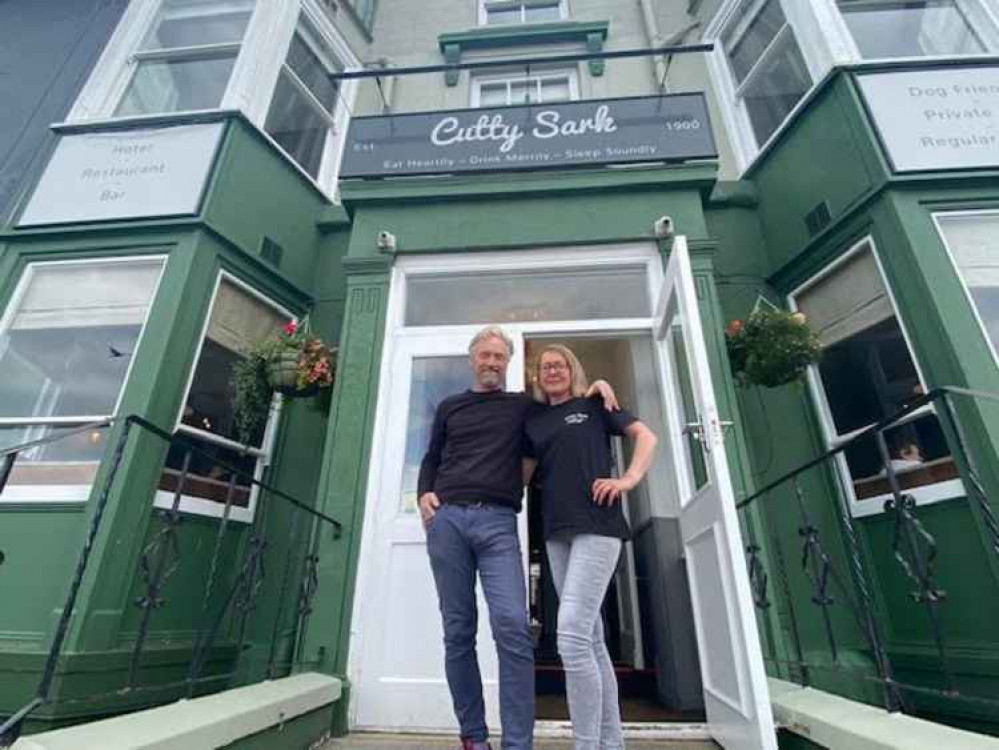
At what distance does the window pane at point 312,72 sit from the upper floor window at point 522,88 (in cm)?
156

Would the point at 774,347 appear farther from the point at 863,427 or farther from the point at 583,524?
the point at 583,524

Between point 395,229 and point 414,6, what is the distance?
480cm

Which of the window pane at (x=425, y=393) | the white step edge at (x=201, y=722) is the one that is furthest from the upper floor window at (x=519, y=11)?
the white step edge at (x=201, y=722)

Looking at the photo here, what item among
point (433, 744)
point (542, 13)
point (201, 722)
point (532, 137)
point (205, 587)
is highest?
point (542, 13)

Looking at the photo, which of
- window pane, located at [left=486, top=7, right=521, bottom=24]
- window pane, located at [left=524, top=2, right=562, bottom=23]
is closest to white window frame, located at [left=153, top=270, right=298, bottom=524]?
window pane, located at [left=486, top=7, right=521, bottom=24]

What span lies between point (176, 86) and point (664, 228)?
13.7 ft

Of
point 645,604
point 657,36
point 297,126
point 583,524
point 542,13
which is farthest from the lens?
point 542,13

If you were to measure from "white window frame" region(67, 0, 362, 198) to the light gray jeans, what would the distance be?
406 centimetres

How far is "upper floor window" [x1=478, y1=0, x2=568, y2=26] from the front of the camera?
22.1 ft

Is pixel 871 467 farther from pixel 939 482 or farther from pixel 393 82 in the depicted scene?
pixel 393 82

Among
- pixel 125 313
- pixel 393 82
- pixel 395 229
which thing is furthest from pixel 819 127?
pixel 125 313

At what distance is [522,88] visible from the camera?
623 centimetres

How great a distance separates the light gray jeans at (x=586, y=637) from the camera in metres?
1.70

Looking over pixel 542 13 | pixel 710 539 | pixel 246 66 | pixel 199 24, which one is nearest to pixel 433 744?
pixel 710 539
